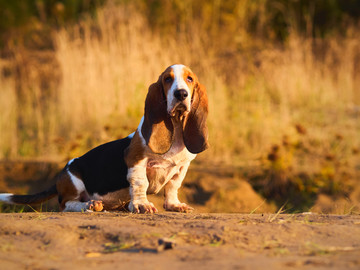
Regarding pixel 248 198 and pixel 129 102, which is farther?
pixel 129 102

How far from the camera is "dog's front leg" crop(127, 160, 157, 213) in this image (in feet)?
15.1

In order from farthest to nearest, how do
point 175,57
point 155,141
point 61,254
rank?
point 175,57 → point 155,141 → point 61,254

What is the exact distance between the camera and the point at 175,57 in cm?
1063

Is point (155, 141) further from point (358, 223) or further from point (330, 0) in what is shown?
point (330, 0)

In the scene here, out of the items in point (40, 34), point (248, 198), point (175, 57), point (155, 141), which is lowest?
point (248, 198)

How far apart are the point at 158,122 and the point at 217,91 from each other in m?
5.38

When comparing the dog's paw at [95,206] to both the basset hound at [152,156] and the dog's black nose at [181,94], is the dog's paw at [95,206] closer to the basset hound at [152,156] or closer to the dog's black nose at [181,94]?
the basset hound at [152,156]

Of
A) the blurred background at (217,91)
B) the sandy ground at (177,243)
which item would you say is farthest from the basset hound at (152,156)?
the blurred background at (217,91)

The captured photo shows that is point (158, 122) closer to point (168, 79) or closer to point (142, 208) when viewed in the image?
point (168, 79)

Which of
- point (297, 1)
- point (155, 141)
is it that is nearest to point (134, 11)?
point (297, 1)

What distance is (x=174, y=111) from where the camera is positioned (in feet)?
14.8

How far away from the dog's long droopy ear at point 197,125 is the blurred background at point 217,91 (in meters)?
1.79

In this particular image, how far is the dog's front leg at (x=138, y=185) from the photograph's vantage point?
459 cm

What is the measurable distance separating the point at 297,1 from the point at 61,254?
13.6 m
